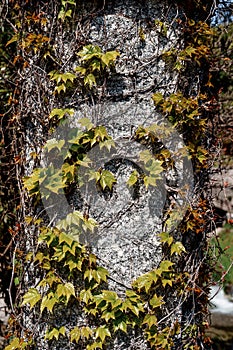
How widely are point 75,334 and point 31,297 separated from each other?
0.29 meters

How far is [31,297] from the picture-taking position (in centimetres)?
264

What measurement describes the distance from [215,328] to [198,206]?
252 cm

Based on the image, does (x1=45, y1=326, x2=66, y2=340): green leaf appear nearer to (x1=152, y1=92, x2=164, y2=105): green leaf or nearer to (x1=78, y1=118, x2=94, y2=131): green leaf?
(x1=78, y1=118, x2=94, y2=131): green leaf

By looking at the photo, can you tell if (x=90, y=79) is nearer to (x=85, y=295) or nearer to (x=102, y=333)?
(x=85, y=295)

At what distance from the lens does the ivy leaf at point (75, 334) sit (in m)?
2.58

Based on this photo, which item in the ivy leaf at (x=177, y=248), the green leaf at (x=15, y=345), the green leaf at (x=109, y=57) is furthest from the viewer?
the green leaf at (x=15, y=345)

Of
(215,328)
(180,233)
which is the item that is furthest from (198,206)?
(215,328)

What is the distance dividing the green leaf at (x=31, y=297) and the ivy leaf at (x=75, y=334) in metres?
0.24

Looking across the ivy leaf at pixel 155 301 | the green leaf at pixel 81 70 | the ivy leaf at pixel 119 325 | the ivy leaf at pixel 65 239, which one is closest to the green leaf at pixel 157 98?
the green leaf at pixel 81 70

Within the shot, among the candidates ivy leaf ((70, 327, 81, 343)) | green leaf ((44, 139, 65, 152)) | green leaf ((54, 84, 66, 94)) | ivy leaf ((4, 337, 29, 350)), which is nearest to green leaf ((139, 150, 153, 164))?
green leaf ((44, 139, 65, 152))

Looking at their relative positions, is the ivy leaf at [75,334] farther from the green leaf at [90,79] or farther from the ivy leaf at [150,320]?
the green leaf at [90,79]

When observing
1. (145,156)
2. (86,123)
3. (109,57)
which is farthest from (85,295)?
(109,57)

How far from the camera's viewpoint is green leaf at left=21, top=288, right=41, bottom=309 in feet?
8.58

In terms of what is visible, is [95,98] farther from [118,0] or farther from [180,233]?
[180,233]
